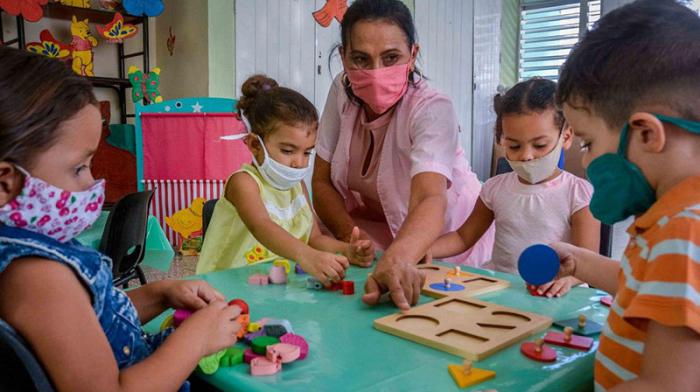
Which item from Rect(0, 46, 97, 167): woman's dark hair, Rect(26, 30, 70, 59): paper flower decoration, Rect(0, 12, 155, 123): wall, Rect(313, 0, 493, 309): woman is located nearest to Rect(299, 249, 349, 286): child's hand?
Rect(313, 0, 493, 309): woman

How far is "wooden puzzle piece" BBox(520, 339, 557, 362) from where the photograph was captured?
2.44 ft

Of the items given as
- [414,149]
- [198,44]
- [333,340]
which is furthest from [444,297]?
[198,44]

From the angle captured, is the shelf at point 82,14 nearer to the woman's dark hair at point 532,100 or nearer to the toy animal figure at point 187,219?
the toy animal figure at point 187,219

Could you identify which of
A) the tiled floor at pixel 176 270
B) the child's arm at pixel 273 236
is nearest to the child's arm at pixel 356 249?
the child's arm at pixel 273 236

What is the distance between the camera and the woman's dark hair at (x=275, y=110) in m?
1.55

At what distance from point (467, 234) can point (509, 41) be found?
17.0 feet

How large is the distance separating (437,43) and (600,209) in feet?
16.6

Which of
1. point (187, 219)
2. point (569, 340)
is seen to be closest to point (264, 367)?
point (569, 340)

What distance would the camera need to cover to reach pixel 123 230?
222 cm

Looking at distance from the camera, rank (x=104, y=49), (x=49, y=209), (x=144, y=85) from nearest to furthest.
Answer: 1. (x=49, y=209)
2. (x=144, y=85)
3. (x=104, y=49)

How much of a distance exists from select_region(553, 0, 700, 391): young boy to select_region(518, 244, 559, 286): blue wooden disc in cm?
23

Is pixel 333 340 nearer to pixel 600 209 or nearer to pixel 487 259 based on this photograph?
pixel 600 209

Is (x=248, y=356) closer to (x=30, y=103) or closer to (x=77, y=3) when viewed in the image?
(x=30, y=103)

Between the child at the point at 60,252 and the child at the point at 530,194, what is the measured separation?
92cm
